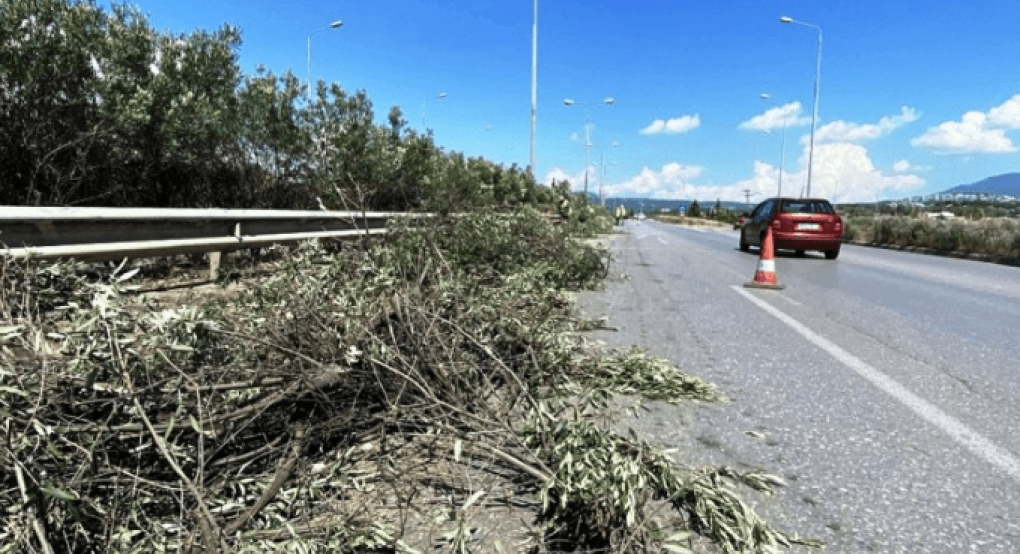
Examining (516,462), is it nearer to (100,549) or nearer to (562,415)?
(562,415)

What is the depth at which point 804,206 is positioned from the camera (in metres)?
16.5

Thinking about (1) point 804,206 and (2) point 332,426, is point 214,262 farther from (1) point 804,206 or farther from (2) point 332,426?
(1) point 804,206

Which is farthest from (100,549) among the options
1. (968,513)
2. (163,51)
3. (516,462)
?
(163,51)

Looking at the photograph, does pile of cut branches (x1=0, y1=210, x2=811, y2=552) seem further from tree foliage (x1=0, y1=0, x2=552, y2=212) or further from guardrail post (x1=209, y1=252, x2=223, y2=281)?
guardrail post (x1=209, y1=252, x2=223, y2=281)

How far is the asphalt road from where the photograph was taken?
7.63ft

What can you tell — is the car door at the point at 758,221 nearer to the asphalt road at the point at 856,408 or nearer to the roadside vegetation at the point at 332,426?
the asphalt road at the point at 856,408

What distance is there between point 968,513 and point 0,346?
3621 millimetres

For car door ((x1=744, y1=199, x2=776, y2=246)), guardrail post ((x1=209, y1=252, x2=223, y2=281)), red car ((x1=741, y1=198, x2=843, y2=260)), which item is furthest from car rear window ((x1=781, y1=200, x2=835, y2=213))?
guardrail post ((x1=209, y1=252, x2=223, y2=281))

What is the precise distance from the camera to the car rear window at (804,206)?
16.2m

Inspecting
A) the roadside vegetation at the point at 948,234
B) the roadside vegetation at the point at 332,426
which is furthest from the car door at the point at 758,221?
the roadside vegetation at the point at 332,426

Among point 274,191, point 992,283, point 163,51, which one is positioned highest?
point 163,51

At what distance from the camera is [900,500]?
244 centimetres

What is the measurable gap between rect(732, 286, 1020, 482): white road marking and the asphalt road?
A: 0.04 ft

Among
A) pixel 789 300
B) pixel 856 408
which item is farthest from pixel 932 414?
pixel 789 300
